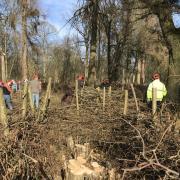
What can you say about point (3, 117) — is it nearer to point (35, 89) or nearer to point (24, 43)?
point (35, 89)

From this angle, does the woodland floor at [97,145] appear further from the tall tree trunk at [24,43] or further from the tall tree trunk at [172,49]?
the tall tree trunk at [24,43]

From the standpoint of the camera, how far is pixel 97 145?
9.48 m

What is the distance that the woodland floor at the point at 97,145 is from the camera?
6.97 metres

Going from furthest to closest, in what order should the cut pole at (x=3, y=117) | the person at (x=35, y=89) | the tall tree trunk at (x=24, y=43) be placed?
the tall tree trunk at (x=24, y=43) < the person at (x=35, y=89) < the cut pole at (x=3, y=117)

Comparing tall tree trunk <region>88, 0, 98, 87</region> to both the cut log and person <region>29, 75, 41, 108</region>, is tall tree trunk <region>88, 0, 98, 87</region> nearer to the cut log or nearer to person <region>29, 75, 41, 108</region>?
person <region>29, 75, 41, 108</region>

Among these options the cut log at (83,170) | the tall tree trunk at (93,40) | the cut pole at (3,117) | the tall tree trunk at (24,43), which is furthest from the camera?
the tall tree trunk at (24,43)

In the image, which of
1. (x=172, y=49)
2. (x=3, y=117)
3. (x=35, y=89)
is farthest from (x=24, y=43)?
(x=3, y=117)

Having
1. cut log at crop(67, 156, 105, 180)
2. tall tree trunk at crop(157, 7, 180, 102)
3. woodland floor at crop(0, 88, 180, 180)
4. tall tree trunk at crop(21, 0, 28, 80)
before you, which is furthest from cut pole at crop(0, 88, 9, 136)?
tall tree trunk at crop(21, 0, 28, 80)

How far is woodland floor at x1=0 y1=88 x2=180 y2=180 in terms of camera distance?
6973 mm

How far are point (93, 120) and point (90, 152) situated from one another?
2466 millimetres

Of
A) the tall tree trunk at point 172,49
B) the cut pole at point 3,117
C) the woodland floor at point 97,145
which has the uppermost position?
the tall tree trunk at point 172,49

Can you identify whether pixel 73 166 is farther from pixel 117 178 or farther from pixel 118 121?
pixel 118 121

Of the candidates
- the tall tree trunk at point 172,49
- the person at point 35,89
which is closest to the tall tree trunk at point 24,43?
the person at point 35,89

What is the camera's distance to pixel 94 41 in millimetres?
27234
